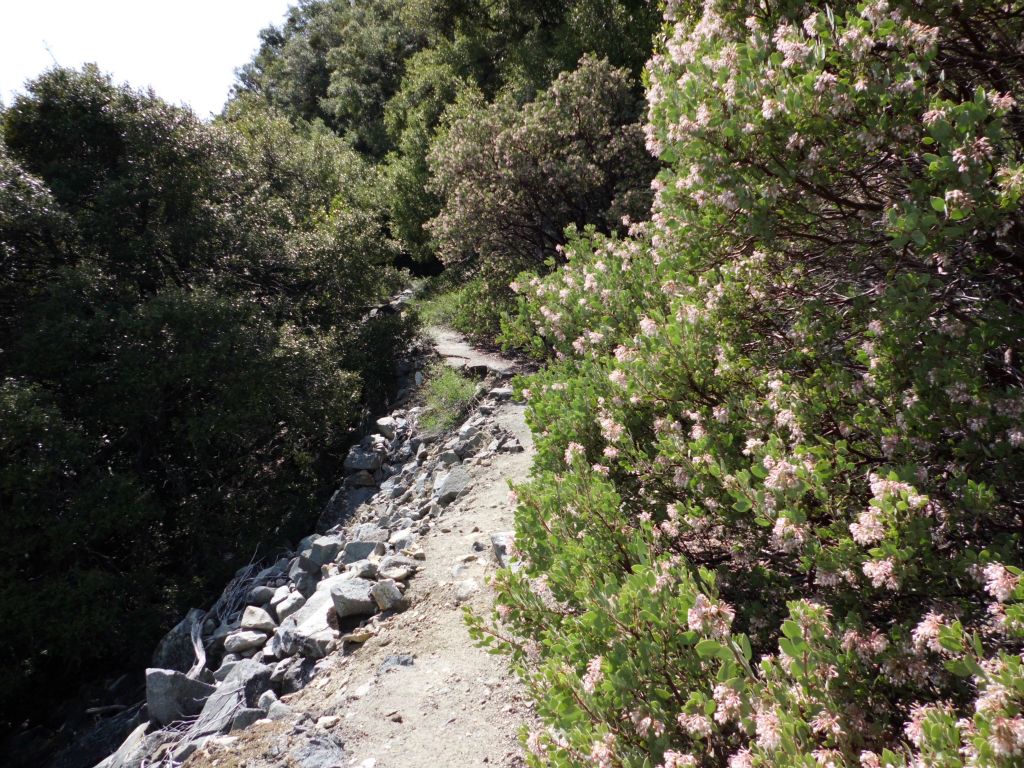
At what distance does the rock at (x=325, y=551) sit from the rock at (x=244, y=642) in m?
1.14

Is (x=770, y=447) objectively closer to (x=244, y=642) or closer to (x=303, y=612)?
(x=303, y=612)

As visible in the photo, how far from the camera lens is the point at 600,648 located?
8.20 feet

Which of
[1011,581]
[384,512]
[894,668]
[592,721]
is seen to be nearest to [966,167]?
[1011,581]

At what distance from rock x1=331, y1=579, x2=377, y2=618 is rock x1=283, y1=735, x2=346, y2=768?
5.06ft

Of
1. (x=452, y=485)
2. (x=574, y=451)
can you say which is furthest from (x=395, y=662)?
(x=452, y=485)

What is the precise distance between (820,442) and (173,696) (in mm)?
5446

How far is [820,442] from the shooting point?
254cm

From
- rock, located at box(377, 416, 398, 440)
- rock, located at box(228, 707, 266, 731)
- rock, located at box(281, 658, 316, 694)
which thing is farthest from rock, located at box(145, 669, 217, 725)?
rock, located at box(377, 416, 398, 440)

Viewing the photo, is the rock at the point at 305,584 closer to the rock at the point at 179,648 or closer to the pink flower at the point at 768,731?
the rock at the point at 179,648

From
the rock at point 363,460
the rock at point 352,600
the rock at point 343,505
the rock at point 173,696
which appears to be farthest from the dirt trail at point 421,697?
the rock at point 363,460

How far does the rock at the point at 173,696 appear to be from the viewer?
5.38 m

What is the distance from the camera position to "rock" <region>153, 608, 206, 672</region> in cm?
700

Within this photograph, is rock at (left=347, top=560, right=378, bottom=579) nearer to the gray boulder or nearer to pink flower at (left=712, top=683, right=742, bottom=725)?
the gray boulder

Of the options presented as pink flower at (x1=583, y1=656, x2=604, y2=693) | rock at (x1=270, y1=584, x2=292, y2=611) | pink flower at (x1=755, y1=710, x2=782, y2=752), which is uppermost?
pink flower at (x1=583, y1=656, x2=604, y2=693)
